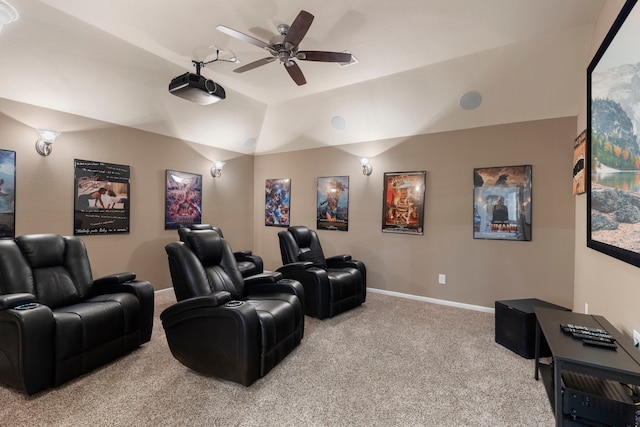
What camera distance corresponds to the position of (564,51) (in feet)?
10.2

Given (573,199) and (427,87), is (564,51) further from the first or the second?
(573,199)

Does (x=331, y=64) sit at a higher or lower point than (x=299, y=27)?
higher

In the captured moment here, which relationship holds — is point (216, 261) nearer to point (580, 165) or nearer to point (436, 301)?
point (436, 301)

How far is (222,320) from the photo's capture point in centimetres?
227

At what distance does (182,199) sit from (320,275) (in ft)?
9.33

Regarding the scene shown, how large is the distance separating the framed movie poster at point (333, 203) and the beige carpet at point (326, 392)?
8.23ft

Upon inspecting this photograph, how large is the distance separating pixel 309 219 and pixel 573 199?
3886mm

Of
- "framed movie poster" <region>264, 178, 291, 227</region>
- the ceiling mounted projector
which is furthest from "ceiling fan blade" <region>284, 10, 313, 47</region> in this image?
"framed movie poster" <region>264, 178, 291, 227</region>

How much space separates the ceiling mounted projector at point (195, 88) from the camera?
3240 mm

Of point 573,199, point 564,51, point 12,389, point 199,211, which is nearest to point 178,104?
point 199,211

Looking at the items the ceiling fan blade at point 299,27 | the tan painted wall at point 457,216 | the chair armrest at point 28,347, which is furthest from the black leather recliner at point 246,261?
the ceiling fan blade at point 299,27

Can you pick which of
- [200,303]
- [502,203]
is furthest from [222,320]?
[502,203]

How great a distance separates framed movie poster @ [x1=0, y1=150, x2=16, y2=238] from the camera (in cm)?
328

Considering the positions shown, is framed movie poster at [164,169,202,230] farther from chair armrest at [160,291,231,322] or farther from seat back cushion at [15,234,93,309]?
chair armrest at [160,291,231,322]
